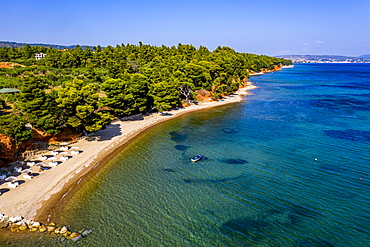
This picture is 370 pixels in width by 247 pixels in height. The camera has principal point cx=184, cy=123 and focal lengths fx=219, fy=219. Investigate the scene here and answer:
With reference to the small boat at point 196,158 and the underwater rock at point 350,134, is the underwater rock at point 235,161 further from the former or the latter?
the underwater rock at point 350,134

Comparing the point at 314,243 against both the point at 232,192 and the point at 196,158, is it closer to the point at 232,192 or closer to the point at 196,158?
the point at 232,192

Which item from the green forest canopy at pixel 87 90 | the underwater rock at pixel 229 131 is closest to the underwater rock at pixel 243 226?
the underwater rock at pixel 229 131

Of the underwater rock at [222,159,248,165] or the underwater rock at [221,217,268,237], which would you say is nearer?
the underwater rock at [221,217,268,237]

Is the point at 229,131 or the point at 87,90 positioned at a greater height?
the point at 87,90

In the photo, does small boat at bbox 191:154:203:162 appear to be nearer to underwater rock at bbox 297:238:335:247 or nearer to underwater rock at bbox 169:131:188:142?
underwater rock at bbox 169:131:188:142

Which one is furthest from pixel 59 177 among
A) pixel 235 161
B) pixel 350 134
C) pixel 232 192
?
pixel 350 134

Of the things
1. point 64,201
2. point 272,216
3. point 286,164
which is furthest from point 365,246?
point 64,201

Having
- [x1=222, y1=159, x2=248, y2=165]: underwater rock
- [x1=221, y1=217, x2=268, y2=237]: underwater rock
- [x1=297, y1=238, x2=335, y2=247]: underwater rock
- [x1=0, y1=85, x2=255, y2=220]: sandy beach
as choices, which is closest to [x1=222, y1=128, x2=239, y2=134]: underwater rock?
[x1=222, y1=159, x2=248, y2=165]: underwater rock
